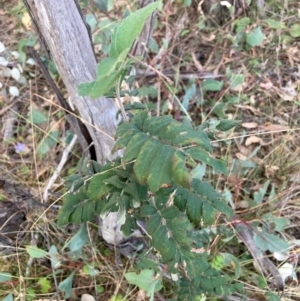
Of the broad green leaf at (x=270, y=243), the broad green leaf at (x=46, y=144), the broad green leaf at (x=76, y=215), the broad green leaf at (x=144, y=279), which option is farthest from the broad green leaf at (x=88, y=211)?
the broad green leaf at (x=46, y=144)

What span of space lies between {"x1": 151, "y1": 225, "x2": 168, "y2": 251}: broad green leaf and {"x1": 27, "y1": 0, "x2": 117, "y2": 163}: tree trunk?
34 centimetres

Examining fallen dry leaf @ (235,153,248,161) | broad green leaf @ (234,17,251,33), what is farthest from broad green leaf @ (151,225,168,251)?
broad green leaf @ (234,17,251,33)

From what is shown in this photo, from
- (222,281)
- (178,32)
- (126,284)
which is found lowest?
(126,284)

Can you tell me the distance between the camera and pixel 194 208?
73 cm

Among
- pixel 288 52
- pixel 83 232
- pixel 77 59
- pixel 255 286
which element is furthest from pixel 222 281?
pixel 288 52

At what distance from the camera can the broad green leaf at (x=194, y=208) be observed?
2.36 feet

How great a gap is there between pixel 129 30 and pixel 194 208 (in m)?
0.35

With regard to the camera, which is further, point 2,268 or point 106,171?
point 2,268

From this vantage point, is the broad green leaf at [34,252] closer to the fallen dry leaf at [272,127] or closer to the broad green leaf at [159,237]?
the broad green leaf at [159,237]

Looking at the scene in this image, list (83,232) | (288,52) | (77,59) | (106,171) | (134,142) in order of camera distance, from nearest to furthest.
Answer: (134,142) < (106,171) < (77,59) < (83,232) < (288,52)

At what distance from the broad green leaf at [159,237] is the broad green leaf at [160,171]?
8.3 inches

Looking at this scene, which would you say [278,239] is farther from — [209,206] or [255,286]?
[209,206]

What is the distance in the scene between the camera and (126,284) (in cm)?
128

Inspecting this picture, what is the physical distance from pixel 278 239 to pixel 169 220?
0.60 m
